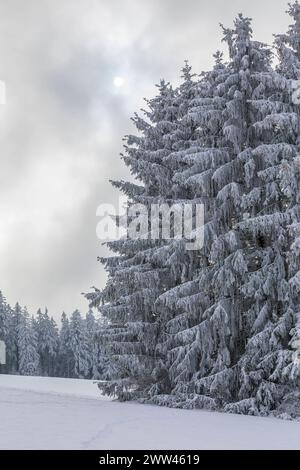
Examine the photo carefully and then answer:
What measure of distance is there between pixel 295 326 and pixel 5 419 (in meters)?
8.12

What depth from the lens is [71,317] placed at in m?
86.8

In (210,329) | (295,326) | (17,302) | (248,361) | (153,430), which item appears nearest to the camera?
(153,430)

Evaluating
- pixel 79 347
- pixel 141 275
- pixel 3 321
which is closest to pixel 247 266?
pixel 141 275

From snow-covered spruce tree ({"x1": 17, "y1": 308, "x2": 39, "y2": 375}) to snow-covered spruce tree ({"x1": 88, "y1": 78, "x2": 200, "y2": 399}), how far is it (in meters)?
64.3

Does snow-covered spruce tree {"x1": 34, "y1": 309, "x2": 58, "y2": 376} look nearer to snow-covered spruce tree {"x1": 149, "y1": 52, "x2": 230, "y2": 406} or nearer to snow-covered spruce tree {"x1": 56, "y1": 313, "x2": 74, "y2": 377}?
snow-covered spruce tree {"x1": 56, "y1": 313, "x2": 74, "y2": 377}

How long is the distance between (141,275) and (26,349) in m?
69.9

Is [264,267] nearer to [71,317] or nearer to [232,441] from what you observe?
[232,441]

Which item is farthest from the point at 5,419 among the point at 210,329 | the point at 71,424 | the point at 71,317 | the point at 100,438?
the point at 71,317

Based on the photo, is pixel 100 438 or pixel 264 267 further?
pixel 264 267

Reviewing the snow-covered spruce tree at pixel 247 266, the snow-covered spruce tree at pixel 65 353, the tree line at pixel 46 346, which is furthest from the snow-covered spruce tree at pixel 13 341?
the snow-covered spruce tree at pixel 247 266

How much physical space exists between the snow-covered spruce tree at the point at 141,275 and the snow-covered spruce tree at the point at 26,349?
2533 inches

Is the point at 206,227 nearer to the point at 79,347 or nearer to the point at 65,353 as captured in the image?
the point at 79,347

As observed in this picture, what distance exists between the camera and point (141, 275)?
17.8 meters

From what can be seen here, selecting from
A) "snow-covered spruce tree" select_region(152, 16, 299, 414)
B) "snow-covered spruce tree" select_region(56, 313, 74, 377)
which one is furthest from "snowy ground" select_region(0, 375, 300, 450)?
"snow-covered spruce tree" select_region(56, 313, 74, 377)
